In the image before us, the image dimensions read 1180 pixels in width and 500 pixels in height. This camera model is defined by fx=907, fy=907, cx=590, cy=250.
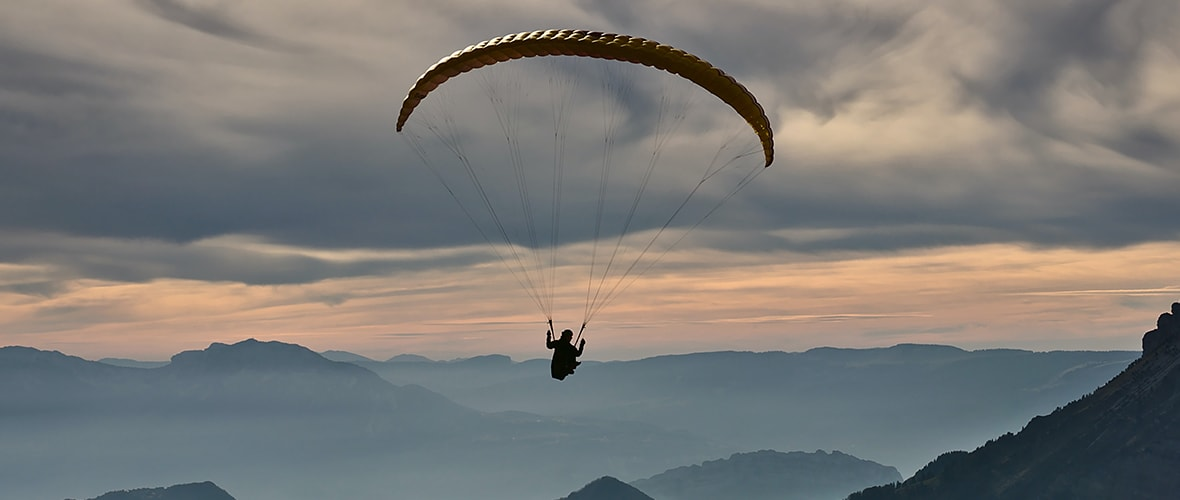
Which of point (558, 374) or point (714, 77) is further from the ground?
point (714, 77)

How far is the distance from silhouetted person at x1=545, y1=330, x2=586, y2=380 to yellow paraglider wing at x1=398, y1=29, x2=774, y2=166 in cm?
1485

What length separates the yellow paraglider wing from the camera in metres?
45.8

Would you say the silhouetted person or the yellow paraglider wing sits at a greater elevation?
the yellow paraglider wing

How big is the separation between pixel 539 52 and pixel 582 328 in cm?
1487

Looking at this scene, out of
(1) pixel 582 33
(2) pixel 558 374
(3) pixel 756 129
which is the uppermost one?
(1) pixel 582 33

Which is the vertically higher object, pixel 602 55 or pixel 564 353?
pixel 602 55

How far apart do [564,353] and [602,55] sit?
15.6m

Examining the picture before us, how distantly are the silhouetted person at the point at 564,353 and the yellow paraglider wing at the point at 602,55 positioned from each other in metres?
14.9

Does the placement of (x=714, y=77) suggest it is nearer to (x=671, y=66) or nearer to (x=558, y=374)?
(x=671, y=66)

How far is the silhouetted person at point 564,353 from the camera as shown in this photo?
46750 millimetres

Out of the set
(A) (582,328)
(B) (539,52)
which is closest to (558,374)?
(A) (582,328)

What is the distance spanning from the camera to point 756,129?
51.2 metres

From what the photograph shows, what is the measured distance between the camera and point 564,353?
48.0m

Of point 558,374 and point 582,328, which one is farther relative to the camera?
point 582,328
